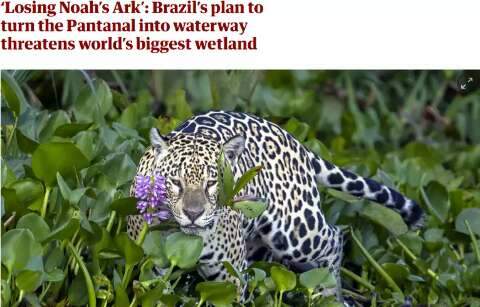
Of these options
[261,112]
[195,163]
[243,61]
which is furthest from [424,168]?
[195,163]

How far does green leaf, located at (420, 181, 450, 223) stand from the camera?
9.45 metres

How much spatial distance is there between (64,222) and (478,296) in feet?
10.1

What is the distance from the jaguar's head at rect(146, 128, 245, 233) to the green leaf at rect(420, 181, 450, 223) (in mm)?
2663

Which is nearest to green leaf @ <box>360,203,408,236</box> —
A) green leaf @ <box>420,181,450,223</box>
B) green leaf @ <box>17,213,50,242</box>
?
green leaf @ <box>420,181,450,223</box>

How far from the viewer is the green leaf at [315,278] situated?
24.6 ft

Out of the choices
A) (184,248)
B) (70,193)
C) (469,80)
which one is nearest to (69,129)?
(70,193)

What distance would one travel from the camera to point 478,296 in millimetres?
8750

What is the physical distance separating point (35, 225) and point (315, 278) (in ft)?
5.41

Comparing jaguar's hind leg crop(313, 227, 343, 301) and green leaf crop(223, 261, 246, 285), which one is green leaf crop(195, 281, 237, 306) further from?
jaguar's hind leg crop(313, 227, 343, 301)

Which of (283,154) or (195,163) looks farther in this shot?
(283,154)

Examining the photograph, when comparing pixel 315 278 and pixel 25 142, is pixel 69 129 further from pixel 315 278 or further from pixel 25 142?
pixel 315 278

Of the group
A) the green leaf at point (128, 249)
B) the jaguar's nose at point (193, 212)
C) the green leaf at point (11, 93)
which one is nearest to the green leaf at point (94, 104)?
the green leaf at point (11, 93)

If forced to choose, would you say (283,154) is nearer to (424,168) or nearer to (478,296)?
(478,296)

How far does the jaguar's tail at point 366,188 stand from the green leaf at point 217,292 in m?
1.31
